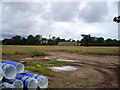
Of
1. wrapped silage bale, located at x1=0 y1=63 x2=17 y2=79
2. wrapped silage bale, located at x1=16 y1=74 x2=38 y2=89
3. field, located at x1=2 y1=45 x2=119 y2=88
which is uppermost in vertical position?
wrapped silage bale, located at x1=0 y1=63 x2=17 y2=79

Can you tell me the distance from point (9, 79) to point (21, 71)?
71 cm

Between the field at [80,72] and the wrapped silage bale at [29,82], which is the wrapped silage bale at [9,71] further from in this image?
the field at [80,72]

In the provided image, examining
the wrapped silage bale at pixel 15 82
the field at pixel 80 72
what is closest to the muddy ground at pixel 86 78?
→ the field at pixel 80 72

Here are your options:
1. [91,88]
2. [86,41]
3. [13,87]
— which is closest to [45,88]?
[13,87]

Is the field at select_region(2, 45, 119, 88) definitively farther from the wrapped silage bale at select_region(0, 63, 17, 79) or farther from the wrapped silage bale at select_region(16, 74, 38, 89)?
the wrapped silage bale at select_region(0, 63, 17, 79)

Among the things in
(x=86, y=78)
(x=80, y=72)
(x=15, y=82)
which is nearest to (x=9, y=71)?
(x=15, y=82)

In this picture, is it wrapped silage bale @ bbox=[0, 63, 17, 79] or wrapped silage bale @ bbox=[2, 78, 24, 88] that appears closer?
wrapped silage bale @ bbox=[2, 78, 24, 88]

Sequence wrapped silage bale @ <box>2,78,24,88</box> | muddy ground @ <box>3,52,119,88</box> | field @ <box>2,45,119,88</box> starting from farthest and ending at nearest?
1. field @ <box>2,45,119,88</box>
2. muddy ground @ <box>3,52,119,88</box>
3. wrapped silage bale @ <box>2,78,24,88</box>

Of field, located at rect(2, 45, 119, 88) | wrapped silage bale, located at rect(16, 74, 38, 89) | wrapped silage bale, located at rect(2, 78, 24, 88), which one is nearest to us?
wrapped silage bale, located at rect(2, 78, 24, 88)

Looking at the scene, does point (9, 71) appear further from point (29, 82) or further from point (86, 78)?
point (86, 78)

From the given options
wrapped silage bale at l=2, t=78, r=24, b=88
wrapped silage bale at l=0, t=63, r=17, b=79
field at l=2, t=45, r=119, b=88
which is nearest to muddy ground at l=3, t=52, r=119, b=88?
field at l=2, t=45, r=119, b=88

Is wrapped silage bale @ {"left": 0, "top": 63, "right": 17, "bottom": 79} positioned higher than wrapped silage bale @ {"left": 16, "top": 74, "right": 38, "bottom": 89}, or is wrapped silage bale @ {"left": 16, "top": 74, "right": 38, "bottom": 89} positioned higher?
wrapped silage bale @ {"left": 0, "top": 63, "right": 17, "bottom": 79}

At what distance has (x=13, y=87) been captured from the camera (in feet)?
12.0

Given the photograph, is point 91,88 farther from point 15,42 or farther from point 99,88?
point 15,42
